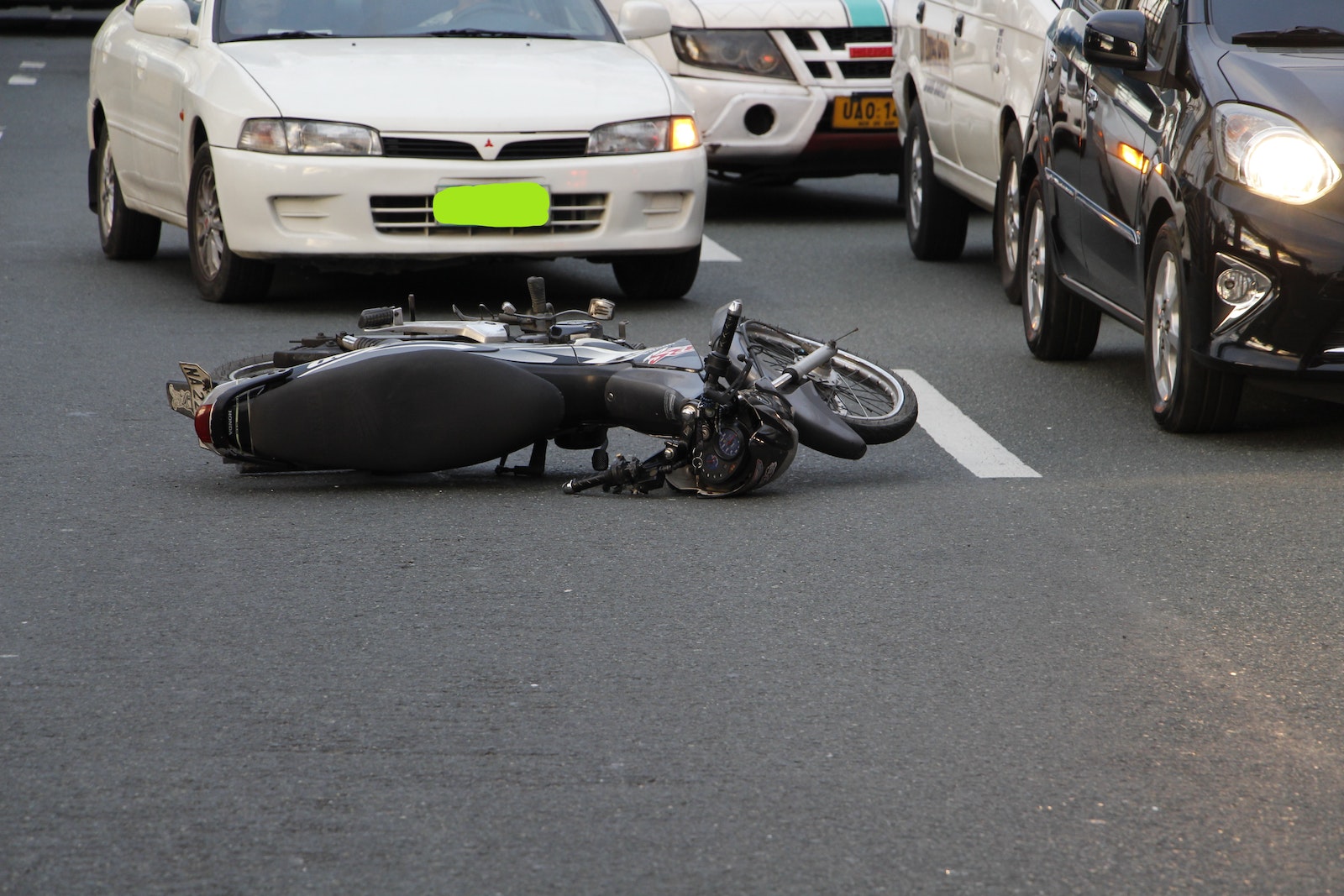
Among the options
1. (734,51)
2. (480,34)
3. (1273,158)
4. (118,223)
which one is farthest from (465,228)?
(734,51)

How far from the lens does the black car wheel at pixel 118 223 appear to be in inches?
421

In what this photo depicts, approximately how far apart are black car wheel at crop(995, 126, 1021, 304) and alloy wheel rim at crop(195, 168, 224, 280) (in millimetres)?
3272

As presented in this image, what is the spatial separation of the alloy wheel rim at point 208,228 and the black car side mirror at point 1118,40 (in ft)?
12.5

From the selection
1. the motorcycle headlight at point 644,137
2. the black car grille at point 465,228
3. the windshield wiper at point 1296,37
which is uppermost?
the windshield wiper at point 1296,37

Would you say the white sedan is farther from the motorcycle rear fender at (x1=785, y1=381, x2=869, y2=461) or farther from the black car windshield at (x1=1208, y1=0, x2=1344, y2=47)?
the motorcycle rear fender at (x1=785, y1=381, x2=869, y2=461)

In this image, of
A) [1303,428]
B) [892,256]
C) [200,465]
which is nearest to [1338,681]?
[1303,428]

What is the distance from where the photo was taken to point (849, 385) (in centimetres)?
612

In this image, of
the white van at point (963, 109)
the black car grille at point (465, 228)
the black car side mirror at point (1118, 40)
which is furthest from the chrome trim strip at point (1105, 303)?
the black car grille at point (465, 228)

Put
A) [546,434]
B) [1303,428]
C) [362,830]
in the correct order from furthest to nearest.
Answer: [1303,428] → [546,434] → [362,830]

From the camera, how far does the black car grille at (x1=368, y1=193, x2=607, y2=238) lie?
853 centimetres

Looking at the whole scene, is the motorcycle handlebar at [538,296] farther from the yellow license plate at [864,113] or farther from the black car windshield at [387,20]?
the yellow license plate at [864,113]

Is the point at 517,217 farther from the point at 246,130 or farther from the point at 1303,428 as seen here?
the point at 1303,428

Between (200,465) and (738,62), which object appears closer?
(200,465)

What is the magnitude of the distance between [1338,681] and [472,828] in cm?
173
